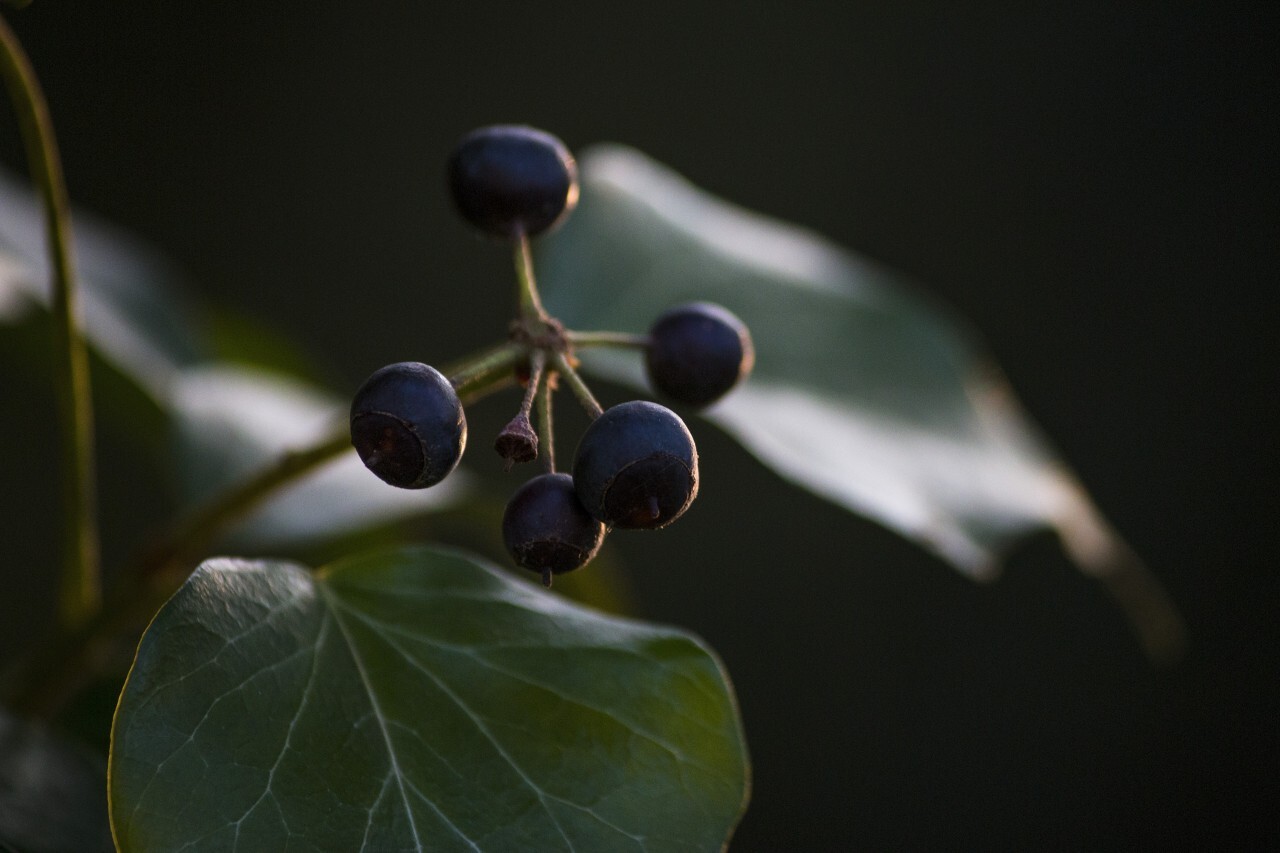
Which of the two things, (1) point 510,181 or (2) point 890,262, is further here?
(2) point 890,262

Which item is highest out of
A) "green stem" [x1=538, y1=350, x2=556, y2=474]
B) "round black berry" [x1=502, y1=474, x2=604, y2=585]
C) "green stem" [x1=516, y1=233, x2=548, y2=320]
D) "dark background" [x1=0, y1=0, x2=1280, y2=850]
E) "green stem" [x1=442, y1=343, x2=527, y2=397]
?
"green stem" [x1=516, y1=233, x2=548, y2=320]

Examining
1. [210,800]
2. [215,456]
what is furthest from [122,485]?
[210,800]

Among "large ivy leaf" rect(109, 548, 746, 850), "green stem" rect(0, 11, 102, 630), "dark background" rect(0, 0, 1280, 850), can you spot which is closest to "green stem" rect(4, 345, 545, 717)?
"green stem" rect(0, 11, 102, 630)

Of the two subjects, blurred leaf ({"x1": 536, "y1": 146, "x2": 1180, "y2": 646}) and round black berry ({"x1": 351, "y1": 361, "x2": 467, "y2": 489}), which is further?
blurred leaf ({"x1": 536, "y1": 146, "x2": 1180, "y2": 646})

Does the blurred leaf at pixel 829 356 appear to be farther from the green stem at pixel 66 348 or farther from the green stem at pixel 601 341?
the green stem at pixel 66 348

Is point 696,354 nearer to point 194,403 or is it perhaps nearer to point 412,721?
point 412,721

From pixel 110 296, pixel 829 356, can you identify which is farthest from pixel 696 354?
pixel 110 296

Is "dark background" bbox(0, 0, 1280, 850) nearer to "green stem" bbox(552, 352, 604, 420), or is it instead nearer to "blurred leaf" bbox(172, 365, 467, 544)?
"blurred leaf" bbox(172, 365, 467, 544)
